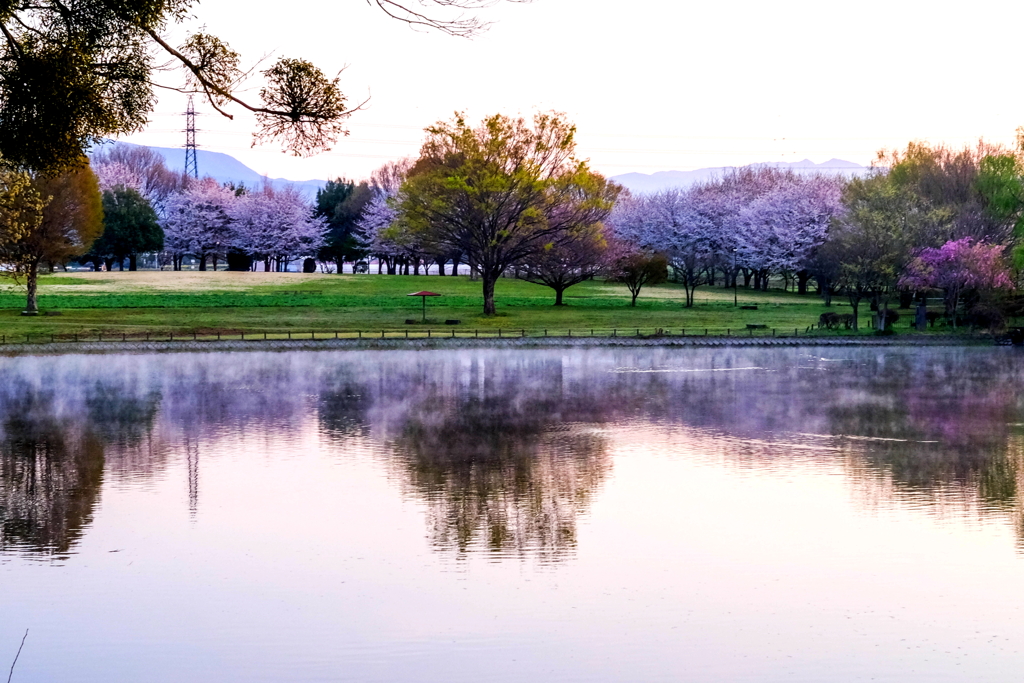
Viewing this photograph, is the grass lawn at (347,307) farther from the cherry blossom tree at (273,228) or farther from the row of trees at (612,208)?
the cherry blossom tree at (273,228)

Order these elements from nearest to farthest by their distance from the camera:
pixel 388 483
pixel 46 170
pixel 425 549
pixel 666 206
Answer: pixel 425 549, pixel 46 170, pixel 388 483, pixel 666 206

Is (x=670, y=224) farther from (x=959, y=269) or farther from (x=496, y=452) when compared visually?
(x=496, y=452)

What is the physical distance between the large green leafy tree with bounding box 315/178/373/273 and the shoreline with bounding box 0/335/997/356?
75.8 metres

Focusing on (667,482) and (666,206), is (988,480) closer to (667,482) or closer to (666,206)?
(667,482)

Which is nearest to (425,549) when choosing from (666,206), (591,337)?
(591,337)

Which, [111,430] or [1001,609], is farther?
[111,430]

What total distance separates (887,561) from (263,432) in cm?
1514

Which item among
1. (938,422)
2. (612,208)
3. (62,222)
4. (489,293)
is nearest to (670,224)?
(612,208)

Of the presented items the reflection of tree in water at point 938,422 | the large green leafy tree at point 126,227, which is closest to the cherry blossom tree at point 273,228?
the large green leafy tree at point 126,227

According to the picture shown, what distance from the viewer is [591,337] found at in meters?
61.1

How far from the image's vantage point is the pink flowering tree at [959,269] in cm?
6631

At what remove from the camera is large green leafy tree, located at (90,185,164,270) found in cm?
11294

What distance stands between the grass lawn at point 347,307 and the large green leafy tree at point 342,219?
26.9 metres

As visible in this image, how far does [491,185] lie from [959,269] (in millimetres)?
27673
